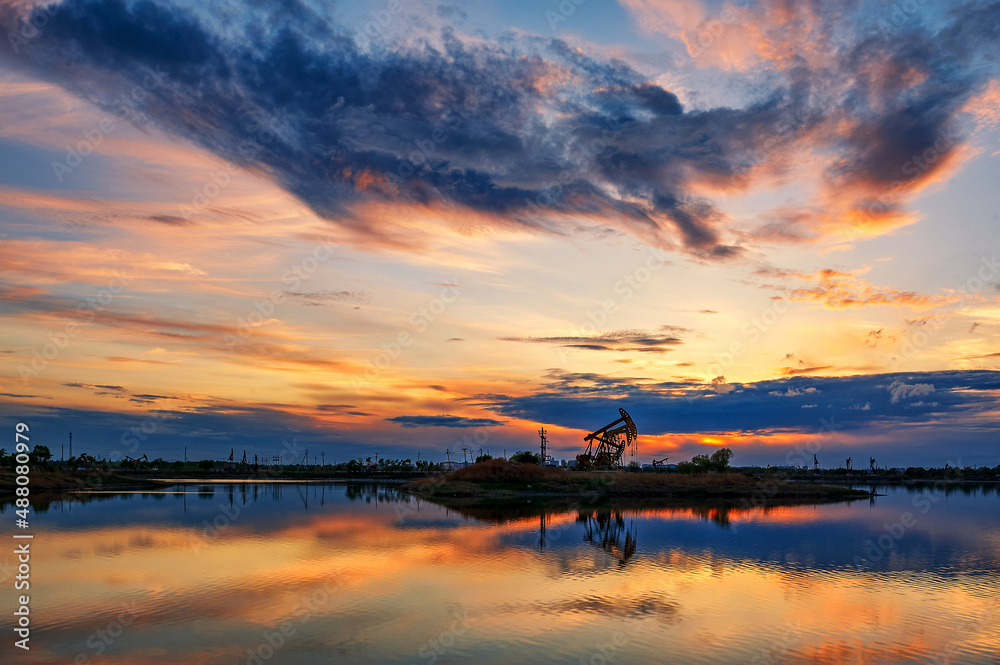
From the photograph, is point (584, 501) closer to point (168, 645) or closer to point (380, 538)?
point (380, 538)

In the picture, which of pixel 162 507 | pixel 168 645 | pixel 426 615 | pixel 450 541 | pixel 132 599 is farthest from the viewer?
pixel 162 507

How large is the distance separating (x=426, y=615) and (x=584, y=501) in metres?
56.5

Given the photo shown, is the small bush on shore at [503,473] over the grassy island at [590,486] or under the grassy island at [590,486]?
over

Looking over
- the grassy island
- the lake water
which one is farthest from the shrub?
the lake water

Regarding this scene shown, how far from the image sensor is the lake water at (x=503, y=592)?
2183cm

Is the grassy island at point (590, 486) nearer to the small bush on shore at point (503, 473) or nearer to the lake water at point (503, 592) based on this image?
the small bush on shore at point (503, 473)

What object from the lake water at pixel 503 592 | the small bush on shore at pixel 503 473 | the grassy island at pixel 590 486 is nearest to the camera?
the lake water at pixel 503 592

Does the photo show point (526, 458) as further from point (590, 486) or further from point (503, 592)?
point (503, 592)

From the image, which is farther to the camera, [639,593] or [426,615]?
[639,593]

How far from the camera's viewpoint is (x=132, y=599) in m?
Answer: 27.8

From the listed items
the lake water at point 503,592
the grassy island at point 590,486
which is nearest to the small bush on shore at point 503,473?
the grassy island at point 590,486

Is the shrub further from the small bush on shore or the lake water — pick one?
the lake water

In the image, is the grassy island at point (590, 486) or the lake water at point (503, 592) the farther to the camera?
the grassy island at point (590, 486)

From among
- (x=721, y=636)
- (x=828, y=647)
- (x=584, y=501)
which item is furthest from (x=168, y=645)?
(x=584, y=501)
